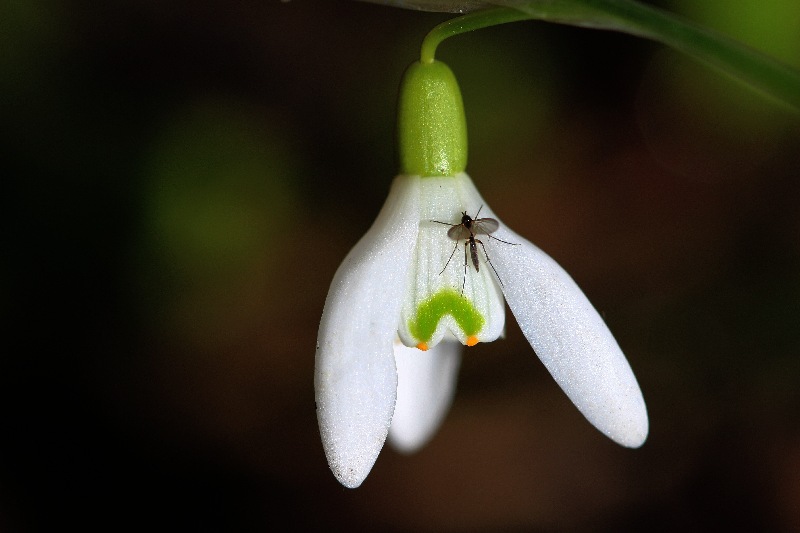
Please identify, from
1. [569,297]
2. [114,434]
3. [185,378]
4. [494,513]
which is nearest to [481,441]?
[494,513]

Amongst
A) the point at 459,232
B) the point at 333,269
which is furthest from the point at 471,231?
the point at 333,269

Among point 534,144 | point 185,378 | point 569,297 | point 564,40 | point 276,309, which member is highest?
point 564,40

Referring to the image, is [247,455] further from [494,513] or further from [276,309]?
[494,513]

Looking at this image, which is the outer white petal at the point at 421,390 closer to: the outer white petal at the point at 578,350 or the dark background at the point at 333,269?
the outer white petal at the point at 578,350

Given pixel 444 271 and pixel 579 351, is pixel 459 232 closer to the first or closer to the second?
pixel 444 271

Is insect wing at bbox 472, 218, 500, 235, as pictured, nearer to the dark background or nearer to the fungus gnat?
the fungus gnat


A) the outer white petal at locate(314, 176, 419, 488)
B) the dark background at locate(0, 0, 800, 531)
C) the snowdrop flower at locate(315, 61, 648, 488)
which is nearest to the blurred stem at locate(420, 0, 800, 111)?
the snowdrop flower at locate(315, 61, 648, 488)
